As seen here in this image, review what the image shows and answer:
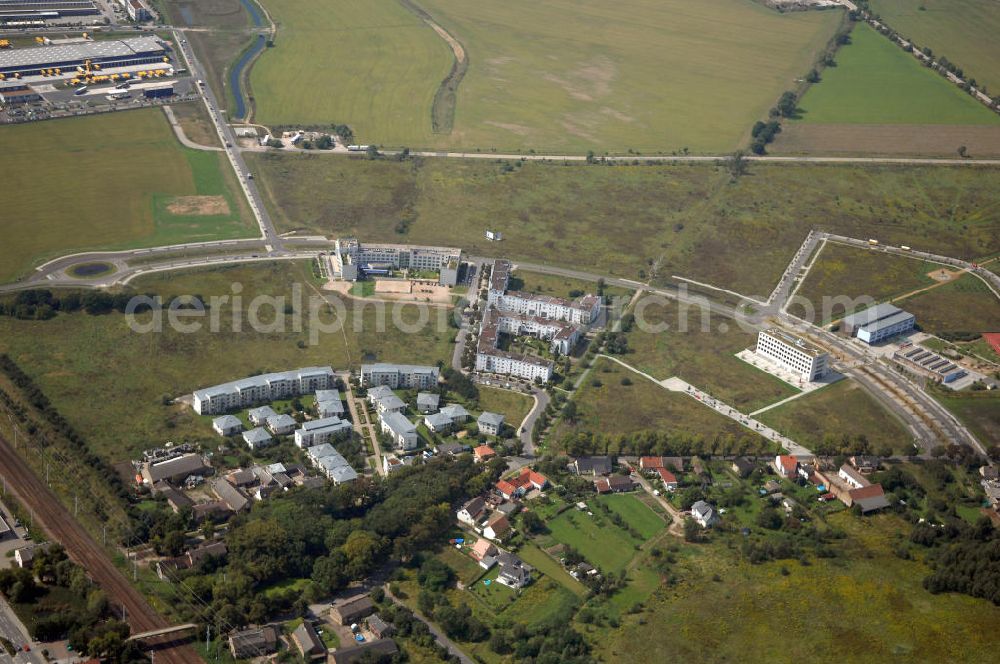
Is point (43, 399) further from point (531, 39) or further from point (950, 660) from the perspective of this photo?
point (531, 39)

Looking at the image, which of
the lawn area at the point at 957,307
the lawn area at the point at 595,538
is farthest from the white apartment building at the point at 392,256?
the lawn area at the point at 957,307

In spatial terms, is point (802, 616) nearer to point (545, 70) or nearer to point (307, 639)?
point (307, 639)

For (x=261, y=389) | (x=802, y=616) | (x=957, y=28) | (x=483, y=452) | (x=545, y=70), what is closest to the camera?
(x=802, y=616)

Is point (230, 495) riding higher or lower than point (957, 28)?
lower

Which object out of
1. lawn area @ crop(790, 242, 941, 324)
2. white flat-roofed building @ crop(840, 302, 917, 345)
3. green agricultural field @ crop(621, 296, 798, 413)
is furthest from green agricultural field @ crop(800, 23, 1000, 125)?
green agricultural field @ crop(621, 296, 798, 413)

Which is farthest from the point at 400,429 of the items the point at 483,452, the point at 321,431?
the point at 483,452

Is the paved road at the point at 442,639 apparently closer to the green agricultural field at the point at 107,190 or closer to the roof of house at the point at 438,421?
the roof of house at the point at 438,421
